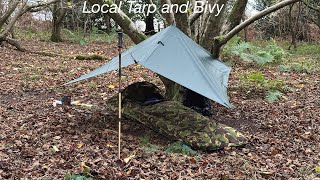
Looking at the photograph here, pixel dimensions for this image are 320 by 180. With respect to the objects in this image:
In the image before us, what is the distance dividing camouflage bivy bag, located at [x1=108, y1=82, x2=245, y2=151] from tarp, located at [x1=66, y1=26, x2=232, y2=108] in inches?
15.8

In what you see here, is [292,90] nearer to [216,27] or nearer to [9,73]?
[216,27]

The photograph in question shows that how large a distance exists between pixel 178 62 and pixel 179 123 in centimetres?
71

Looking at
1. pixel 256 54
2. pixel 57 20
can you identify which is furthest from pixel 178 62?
pixel 57 20

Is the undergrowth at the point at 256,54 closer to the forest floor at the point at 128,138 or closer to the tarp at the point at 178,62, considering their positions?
the forest floor at the point at 128,138

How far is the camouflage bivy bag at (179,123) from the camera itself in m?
4.54

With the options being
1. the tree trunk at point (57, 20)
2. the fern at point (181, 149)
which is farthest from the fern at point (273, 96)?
the tree trunk at point (57, 20)

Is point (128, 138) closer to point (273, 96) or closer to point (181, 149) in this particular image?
point (181, 149)

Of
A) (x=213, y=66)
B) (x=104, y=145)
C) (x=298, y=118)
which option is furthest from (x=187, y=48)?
(x=298, y=118)

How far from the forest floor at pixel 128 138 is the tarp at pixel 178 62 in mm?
662

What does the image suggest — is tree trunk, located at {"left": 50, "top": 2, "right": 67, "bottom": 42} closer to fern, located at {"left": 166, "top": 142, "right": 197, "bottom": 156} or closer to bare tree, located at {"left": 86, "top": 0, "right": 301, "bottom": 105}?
bare tree, located at {"left": 86, "top": 0, "right": 301, "bottom": 105}

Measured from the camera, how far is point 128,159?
394cm

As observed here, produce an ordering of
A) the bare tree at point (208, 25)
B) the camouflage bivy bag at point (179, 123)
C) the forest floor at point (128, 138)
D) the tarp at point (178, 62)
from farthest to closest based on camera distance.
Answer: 1. the bare tree at point (208, 25)
2. the camouflage bivy bag at point (179, 123)
3. the tarp at point (178, 62)
4. the forest floor at point (128, 138)

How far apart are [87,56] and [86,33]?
7.56m

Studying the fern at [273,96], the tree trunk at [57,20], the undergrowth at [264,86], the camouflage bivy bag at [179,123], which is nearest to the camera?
the camouflage bivy bag at [179,123]
